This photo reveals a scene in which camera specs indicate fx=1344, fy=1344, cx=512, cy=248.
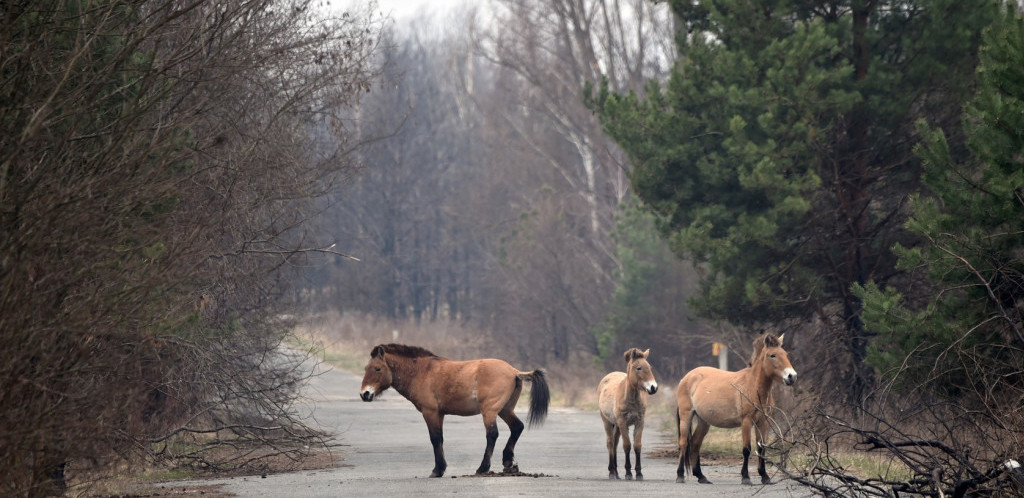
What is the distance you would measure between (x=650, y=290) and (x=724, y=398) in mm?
24057

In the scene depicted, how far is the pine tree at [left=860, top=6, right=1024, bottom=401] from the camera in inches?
645

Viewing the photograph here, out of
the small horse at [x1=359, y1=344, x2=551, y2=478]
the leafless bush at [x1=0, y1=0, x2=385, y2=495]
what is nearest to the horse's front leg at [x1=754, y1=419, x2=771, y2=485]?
the small horse at [x1=359, y1=344, x2=551, y2=478]

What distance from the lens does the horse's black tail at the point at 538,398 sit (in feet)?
57.9

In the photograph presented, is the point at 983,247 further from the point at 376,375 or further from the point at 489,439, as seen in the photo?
the point at 376,375

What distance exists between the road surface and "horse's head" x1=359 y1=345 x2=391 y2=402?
35.8 inches

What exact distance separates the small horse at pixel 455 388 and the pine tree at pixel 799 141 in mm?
7709

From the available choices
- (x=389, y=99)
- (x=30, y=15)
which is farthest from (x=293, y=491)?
(x=389, y=99)

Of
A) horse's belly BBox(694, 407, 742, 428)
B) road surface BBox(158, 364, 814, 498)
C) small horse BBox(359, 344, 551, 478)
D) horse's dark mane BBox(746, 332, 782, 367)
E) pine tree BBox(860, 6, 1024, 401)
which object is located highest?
pine tree BBox(860, 6, 1024, 401)

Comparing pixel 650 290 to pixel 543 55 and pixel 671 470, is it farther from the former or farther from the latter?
pixel 671 470

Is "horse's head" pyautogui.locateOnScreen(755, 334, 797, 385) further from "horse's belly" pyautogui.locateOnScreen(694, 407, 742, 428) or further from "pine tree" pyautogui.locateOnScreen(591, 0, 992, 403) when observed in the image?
"pine tree" pyautogui.locateOnScreen(591, 0, 992, 403)

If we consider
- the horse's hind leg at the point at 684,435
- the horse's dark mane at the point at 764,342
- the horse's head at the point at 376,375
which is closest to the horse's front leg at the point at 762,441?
the horse's dark mane at the point at 764,342

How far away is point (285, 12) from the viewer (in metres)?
20.9

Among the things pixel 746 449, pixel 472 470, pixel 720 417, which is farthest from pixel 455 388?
pixel 746 449

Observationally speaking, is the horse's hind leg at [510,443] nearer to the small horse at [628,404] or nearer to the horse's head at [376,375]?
the small horse at [628,404]
